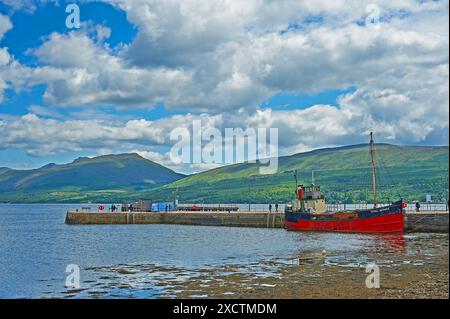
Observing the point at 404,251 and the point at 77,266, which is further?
the point at 404,251

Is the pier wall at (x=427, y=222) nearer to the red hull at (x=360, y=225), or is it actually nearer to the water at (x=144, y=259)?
the red hull at (x=360, y=225)

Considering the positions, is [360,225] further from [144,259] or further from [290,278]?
[290,278]

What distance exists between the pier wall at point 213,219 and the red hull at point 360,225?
403 centimetres

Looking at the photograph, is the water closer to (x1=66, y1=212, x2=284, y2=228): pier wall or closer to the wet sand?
the wet sand

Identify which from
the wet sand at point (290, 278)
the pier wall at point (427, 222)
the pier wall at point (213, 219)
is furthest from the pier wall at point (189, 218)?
the wet sand at point (290, 278)

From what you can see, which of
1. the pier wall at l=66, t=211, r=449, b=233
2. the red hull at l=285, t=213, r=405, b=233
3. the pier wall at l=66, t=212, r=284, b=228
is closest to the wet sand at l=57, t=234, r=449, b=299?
the red hull at l=285, t=213, r=405, b=233

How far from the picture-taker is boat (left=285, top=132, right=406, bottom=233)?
8975 centimetres

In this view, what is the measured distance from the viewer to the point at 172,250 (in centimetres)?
7044

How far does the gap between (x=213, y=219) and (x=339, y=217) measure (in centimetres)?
4110

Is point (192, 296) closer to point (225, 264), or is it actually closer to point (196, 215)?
point (225, 264)
